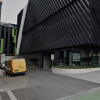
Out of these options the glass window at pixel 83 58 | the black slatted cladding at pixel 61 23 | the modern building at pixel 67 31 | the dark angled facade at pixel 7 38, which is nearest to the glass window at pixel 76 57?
the modern building at pixel 67 31

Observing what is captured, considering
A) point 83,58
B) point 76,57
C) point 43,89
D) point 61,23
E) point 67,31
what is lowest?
point 43,89

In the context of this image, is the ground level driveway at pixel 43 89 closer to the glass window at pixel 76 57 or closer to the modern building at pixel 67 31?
the modern building at pixel 67 31

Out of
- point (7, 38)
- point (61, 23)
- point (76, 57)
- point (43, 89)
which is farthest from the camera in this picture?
point (7, 38)

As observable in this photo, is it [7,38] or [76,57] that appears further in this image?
[7,38]

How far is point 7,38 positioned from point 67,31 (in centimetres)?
4063

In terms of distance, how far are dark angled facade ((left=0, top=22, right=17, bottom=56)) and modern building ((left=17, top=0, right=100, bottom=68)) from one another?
2688 cm

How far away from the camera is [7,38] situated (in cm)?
5094

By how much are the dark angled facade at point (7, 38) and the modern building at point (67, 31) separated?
88.2 feet

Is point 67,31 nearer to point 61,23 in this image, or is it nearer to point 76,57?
point 61,23

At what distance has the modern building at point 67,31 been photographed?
1518cm

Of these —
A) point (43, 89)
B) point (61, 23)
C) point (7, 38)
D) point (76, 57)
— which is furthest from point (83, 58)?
point (7, 38)

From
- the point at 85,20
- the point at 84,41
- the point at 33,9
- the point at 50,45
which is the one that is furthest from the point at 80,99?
the point at 33,9

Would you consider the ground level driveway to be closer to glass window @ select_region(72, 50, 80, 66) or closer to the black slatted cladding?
the black slatted cladding

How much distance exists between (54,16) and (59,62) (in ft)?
29.7
